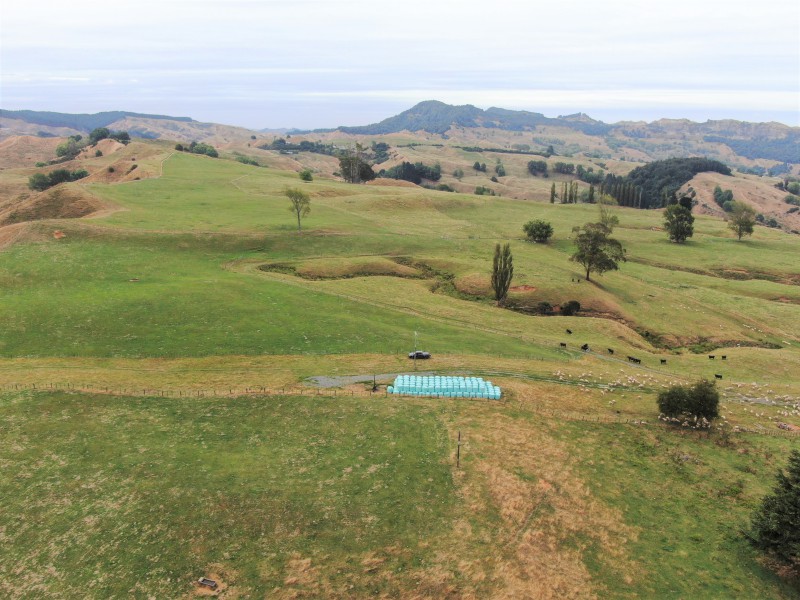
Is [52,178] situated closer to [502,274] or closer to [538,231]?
[538,231]

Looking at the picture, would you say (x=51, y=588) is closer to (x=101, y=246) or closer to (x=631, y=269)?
(x=101, y=246)

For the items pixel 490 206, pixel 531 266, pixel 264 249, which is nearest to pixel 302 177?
pixel 490 206

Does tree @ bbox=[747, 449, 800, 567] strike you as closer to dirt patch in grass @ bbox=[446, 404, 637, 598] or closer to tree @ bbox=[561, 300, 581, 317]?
dirt patch in grass @ bbox=[446, 404, 637, 598]

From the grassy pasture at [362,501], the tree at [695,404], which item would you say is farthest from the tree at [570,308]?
the grassy pasture at [362,501]

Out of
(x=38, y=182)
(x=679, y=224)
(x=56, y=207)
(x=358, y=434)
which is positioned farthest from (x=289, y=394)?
(x=38, y=182)

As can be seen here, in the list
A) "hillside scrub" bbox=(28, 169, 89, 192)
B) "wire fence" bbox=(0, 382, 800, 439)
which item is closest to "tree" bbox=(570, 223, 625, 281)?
"wire fence" bbox=(0, 382, 800, 439)

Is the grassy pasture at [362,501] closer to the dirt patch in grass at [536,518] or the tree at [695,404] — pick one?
the dirt patch in grass at [536,518]
